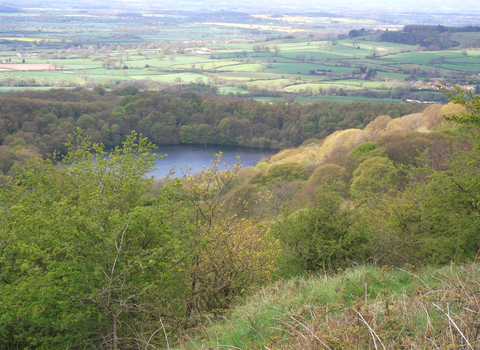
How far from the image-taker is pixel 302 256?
37.2 feet

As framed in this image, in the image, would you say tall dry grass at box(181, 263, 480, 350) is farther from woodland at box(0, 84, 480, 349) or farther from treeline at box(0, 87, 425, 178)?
treeline at box(0, 87, 425, 178)

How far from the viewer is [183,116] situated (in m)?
89.8

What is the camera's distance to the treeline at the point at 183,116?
7525cm

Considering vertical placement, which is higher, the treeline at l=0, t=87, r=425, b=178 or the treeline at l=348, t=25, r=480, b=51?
the treeline at l=348, t=25, r=480, b=51

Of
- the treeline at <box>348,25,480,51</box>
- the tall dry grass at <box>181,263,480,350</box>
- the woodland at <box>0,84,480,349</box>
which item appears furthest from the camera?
the treeline at <box>348,25,480,51</box>

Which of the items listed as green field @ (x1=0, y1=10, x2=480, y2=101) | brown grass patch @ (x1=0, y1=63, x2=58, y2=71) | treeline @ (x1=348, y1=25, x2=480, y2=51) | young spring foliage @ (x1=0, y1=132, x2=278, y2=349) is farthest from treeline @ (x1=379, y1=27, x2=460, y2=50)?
young spring foliage @ (x1=0, y1=132, x2=278, y2=349)

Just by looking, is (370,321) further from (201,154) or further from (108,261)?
(201,154)

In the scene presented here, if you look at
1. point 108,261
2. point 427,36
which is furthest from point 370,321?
point 427,36

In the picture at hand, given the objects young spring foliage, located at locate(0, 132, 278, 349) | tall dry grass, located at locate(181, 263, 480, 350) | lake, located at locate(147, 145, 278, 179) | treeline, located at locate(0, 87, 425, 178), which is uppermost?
tall dry grass, located at locate(181, 263, 480, 350)

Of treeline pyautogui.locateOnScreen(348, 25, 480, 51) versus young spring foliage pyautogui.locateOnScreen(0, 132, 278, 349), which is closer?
young spring foliage pyautogui.locateOnScreen(0, 132, 278, 349)

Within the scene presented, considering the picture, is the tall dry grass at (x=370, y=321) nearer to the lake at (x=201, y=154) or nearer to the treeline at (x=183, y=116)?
the lake at (x=201, y=154)

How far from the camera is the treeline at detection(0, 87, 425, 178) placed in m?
75.2

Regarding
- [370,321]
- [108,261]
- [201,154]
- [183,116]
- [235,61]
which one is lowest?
[201,154]

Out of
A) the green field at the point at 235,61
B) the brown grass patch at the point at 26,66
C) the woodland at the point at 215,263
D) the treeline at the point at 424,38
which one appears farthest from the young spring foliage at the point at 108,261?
the treeline at the point at 424,38
